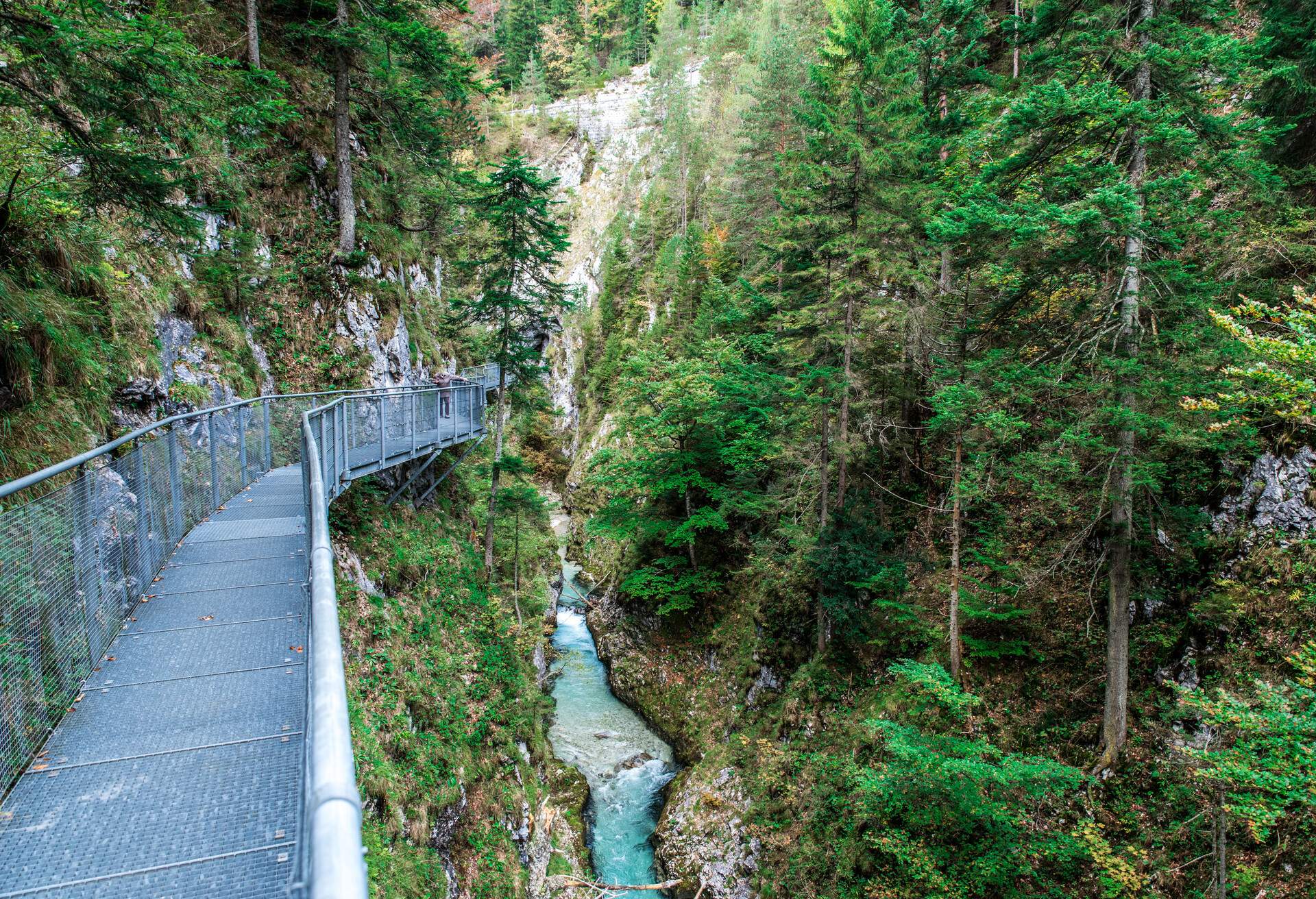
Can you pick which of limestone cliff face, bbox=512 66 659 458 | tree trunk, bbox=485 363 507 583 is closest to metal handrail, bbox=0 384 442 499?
tree trunk, bbox=485 363 507 583

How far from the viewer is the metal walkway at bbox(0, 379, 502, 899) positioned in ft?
7.51

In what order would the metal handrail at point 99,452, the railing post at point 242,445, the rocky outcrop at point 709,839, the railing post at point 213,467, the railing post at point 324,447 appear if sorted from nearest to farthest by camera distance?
the metal handrail at point 99,452 → the railing post at point 324,447 → the railing post at point 213,467 → the railing post at point 242,445 → the rocky outcrop at point 709,839

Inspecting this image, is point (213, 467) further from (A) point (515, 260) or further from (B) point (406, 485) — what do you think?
(A) point (515, 260)

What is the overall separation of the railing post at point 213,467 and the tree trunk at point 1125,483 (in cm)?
1181

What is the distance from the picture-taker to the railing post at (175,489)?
5.90 metres

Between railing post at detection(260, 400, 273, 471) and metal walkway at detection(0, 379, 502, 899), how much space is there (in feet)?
10.4

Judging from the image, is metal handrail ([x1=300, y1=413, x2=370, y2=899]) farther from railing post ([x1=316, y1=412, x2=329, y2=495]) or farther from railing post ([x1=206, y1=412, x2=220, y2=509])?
railing post ([x1=206, y1=412, x2=220, y2=509])

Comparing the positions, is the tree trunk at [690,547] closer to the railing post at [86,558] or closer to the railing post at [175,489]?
the railing post at [175,489]

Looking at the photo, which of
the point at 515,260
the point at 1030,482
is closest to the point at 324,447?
the point at 1030,482

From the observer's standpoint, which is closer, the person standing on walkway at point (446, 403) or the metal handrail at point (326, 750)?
the metal handrail at point (326, 750)

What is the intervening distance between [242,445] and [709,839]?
12304 mm

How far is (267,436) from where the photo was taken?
9.39 m

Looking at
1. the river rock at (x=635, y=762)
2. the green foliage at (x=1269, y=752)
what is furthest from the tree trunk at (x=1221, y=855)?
the river rock at (x=635, y=762)

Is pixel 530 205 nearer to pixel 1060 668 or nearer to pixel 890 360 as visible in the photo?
pixel 890 360
